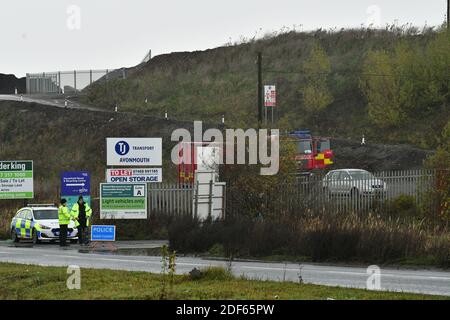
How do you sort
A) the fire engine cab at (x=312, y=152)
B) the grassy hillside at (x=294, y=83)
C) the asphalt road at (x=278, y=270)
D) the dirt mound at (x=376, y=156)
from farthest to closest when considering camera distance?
the grassy hillside at (x=294, y=83)
the dirt mound at (x=376, y=156)
the fire engine cab at (x=312, y=152)
the asphalt road at (x=278, y=270)

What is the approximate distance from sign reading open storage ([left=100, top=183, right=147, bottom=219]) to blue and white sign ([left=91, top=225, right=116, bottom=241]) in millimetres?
2960

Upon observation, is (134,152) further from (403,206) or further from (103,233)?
(403,206)

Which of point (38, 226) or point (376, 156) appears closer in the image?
point (38, 226)

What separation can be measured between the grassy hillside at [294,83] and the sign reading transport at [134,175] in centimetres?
1906

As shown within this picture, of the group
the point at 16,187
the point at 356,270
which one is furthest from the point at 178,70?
the point at 356,270

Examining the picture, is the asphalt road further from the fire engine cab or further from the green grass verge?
the fire engine cab

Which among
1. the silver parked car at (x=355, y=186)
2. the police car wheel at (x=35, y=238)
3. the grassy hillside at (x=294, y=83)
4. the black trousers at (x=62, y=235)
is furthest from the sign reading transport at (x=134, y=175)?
the grassy hillside at (x=294, y=83)

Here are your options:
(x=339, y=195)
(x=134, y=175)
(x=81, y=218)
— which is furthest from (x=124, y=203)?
(x=339, y=195)

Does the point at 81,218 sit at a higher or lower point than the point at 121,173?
lower

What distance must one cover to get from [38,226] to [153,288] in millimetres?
20969

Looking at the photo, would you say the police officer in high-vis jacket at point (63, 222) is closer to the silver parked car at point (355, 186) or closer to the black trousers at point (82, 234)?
the black trousers at point (82, 234)

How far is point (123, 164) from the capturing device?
125ft

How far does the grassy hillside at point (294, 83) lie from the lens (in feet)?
198

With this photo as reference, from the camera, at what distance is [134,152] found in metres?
38.4
